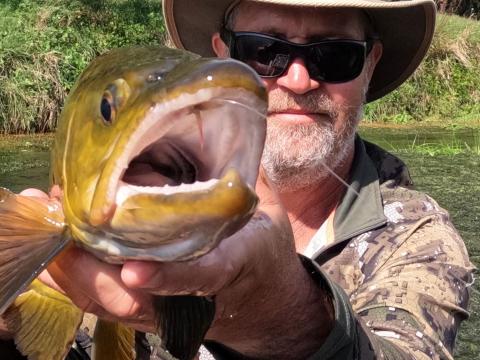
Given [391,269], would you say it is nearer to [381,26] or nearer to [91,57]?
[381,26]

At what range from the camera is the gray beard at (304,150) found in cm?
303

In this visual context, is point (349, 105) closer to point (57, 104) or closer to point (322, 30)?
point (322, 30)

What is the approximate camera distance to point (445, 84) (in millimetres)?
18375

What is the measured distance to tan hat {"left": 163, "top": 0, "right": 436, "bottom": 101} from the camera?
314 cm

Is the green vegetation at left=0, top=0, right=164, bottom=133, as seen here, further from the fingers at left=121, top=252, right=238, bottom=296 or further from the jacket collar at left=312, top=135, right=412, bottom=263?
the fingers at left=121, top=252, right=238, bottom=296

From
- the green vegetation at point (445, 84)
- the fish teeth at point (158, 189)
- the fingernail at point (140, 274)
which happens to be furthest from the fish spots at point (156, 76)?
the green vegetation at point (445, 84)

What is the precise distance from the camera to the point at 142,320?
1685 mm

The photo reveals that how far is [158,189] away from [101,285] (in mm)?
358

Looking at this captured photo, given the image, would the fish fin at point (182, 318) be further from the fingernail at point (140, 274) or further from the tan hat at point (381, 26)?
the tan hat at point (381, 26)

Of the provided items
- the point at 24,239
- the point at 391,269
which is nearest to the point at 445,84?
the point at 391,269

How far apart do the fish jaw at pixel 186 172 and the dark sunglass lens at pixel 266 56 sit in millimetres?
1603

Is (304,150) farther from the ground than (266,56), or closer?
closer

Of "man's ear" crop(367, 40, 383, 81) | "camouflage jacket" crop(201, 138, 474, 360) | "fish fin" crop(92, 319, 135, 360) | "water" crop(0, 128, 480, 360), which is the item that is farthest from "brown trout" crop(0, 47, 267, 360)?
"water" crop(0, 128, 480, 360)

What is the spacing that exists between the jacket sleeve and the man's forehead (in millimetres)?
689
